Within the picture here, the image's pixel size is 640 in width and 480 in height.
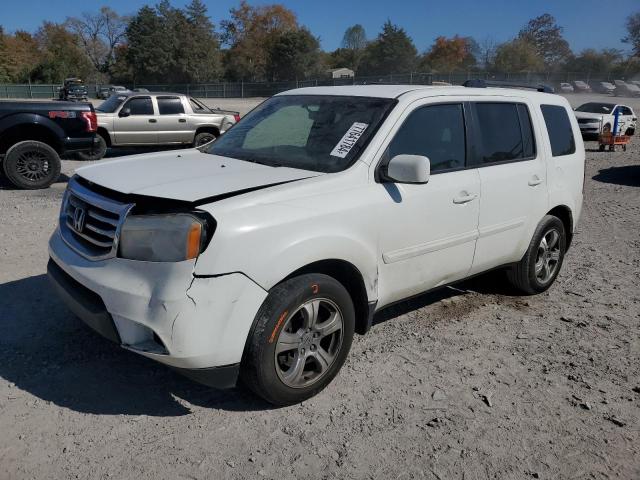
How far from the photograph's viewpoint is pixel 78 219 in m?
3.30

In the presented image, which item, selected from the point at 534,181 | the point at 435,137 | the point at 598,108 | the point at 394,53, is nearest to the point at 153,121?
the point at 534,181

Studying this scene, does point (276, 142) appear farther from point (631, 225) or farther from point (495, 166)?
point (631, 225)

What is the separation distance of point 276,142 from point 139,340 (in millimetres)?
1865

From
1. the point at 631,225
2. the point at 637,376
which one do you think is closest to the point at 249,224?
the point at 637,376

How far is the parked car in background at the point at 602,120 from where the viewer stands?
2050 centimetres

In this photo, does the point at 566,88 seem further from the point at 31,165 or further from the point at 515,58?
the point at 31,165

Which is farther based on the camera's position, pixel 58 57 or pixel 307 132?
pixel 58 57

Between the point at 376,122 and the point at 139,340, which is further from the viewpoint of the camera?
the point at 376,122

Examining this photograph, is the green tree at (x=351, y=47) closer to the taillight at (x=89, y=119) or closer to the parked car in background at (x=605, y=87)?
the parked car in background at (x=605, y=87)

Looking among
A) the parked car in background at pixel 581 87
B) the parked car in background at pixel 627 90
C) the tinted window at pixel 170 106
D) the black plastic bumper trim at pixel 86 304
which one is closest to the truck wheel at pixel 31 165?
the tinted window at pixel 170 106

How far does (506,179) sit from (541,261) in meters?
1.20

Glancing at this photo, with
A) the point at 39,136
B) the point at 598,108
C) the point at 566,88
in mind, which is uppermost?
the point at 566,88

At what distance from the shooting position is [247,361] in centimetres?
298

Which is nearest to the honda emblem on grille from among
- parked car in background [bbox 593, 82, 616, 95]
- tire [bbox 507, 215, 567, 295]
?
tire [bbox 507, 215, 567, 295]
